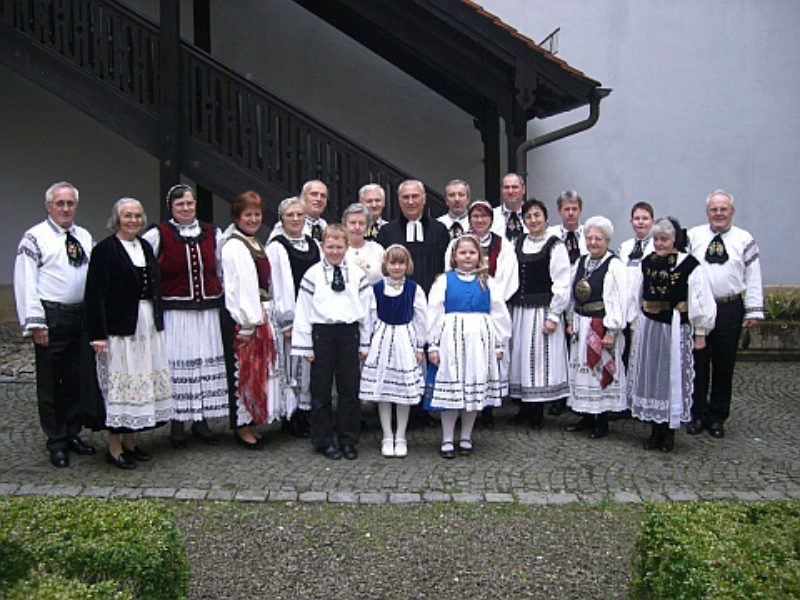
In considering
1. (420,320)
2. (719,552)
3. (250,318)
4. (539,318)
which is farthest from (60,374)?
(719,552)

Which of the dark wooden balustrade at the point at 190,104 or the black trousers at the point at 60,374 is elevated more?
the dark wooden balustrade at the point at 190,104

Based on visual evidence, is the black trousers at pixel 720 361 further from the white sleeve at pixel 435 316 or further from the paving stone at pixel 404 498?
the paving stone at pixel 404 498

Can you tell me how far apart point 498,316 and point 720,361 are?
1.92 meters

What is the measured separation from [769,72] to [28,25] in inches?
357

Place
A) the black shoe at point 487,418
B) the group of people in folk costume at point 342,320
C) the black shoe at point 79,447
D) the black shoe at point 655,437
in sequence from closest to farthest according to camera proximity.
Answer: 1. the group of people in folk costume at point 342,320
2. the black shoe at point 79,447
3. the black shoe at point 655,437
4. the black shoe at point 487,418

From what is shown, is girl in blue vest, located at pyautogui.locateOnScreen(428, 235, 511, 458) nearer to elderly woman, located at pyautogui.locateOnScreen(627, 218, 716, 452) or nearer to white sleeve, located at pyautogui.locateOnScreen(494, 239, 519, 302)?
white sleeve, located at pyautogui.locateOnScreen(494, 239, 519, 302)

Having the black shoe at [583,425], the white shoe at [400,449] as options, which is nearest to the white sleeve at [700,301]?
the black shoe at [583,425]

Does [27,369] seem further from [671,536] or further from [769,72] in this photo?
[769,72]

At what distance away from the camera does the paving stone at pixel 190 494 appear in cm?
542

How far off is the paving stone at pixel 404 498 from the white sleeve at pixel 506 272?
77.3 inches

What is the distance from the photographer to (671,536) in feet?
10.7

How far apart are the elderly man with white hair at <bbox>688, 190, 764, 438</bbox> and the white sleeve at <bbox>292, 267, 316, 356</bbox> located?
3.01 metres

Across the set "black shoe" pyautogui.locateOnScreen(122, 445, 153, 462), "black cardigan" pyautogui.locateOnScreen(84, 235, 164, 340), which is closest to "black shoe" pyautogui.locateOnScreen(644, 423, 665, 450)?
"black shoe" pyautogui.locateOnScreen(122, 445, 153, 462)

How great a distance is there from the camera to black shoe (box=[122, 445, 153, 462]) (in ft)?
20.1
